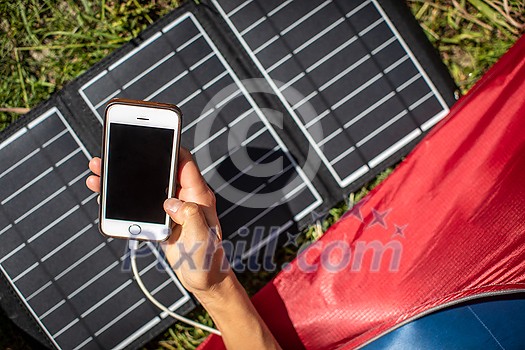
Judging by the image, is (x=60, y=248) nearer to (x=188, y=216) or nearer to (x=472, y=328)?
(x=188, y=216)

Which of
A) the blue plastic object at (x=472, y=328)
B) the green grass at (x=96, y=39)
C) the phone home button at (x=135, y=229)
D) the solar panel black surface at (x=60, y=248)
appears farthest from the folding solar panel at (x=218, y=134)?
Result: the blue plastic object at (x=472, y=328)

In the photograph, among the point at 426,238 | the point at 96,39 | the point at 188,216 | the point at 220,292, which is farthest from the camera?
the point at 96,39

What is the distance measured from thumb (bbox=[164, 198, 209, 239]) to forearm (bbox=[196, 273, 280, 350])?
0.67ft

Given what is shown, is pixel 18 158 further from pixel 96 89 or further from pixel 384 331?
pixel 384 331

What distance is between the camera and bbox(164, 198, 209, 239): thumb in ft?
3.81

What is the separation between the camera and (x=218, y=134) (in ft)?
4.90

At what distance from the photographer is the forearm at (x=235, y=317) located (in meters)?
1.33

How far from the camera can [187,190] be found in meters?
1.25

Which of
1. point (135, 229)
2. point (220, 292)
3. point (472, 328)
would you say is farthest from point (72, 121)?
point (472, 328)

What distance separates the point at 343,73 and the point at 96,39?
75 cm

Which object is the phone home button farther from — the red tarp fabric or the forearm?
the red tarp fabric

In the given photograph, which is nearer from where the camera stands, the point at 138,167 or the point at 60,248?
the point at 138,167

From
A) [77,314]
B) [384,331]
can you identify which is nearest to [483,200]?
[384,331]

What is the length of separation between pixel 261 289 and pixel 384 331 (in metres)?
0.39
